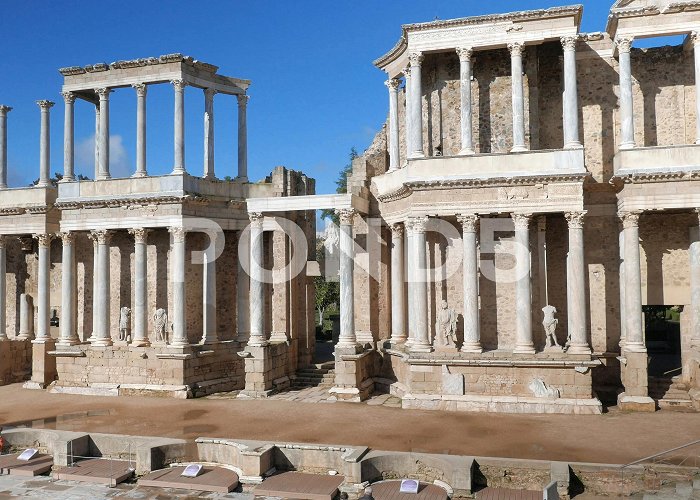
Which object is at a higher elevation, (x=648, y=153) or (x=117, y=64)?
(x=117, y=64)

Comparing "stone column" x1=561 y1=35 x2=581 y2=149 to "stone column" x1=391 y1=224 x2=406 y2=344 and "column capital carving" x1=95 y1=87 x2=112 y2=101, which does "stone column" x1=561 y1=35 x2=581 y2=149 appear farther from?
"column capital carving" x1=95 y1=87 x2=112 y2=101

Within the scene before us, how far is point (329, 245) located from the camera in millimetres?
52062

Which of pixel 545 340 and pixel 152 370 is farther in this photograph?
pixel 152 370

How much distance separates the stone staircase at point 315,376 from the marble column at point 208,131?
8939mm

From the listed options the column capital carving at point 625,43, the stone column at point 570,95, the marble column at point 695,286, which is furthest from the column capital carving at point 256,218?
the marble column at point 695,286

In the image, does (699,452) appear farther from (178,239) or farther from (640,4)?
(178,239)

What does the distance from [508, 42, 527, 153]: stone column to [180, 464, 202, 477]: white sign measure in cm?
1354

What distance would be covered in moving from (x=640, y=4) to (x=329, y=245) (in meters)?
35.1

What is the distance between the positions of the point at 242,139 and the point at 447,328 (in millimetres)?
12296

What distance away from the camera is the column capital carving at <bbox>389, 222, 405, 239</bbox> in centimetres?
2295

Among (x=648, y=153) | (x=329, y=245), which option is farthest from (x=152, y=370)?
(x=329, y=245)

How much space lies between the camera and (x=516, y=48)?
19.7 metres

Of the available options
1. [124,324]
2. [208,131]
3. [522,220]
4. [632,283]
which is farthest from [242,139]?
[632,283]

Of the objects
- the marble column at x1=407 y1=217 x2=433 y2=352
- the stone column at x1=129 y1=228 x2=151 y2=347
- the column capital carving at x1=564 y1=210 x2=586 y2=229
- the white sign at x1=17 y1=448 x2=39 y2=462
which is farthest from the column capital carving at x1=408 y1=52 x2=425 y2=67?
the white sign at x1=17 y1=448 x2=39 y2=462
